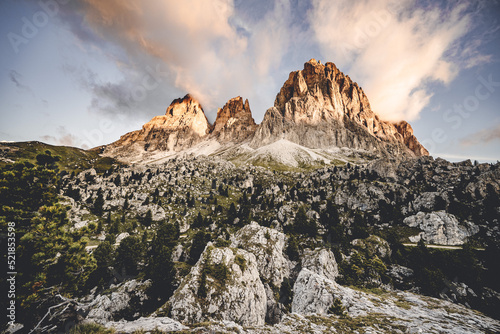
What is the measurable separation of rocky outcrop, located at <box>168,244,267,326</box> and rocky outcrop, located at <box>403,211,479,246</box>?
72.8 metres

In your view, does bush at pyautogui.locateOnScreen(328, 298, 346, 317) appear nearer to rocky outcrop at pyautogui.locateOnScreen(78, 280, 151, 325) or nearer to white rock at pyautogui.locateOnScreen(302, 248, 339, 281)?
white rock at pyautogui.locateOnScreen(302, 248, 339, 281)

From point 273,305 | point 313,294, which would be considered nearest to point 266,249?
point 273,305

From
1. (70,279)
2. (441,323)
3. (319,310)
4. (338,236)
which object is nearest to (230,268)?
(319,310)

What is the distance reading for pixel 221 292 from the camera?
3756 centimetres

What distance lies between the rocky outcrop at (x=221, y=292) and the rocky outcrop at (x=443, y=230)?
72.8m

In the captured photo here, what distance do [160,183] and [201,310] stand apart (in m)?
138

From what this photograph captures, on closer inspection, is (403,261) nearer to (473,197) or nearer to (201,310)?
(201,310)

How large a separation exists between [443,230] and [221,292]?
91909 mm

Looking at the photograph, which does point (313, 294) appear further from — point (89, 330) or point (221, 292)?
point (89, 330)

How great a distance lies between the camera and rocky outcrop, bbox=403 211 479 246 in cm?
7144

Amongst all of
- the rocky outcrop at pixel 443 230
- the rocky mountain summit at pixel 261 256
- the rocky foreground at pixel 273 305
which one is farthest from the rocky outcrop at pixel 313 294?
the rocky outcrop at pixel 443 230

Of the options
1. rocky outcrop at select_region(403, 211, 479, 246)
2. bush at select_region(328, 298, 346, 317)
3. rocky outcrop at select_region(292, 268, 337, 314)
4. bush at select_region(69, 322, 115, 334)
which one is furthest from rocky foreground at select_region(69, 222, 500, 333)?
rocky outcrop at select_region(403, 211, 479, 246)

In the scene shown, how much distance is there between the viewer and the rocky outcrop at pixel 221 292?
33969 millimetres

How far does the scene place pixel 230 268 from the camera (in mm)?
42281
